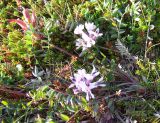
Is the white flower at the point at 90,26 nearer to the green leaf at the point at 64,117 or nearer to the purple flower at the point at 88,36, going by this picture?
the purple flower at the point at 88,36

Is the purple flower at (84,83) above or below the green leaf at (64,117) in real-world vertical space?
above

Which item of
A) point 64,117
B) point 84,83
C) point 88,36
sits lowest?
point 64,117

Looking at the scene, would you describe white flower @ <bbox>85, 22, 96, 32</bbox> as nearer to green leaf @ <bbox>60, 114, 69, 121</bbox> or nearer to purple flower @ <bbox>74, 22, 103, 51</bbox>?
purple flower @ <bbox>74, 22, 103, 51</bbox>

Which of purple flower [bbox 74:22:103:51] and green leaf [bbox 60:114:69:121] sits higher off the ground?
purple flower [bbox 74:22:103:51]

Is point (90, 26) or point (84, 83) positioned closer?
point (84, 83)

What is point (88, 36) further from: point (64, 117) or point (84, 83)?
point (64, 117)

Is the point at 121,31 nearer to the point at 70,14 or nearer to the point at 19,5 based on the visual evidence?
the point at 70,14

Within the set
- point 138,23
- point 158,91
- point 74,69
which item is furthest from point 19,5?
point 158,91

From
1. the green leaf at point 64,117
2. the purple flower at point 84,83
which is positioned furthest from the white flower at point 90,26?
the green leaf at point 64,117

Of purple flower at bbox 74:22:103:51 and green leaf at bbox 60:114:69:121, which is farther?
purple flower at bbox 74:22:103:51

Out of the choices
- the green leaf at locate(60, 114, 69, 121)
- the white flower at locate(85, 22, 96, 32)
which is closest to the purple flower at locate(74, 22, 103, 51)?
the white flower at locate(85, 22, 96, 32)

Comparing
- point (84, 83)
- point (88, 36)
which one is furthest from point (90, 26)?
point (84, 83)
